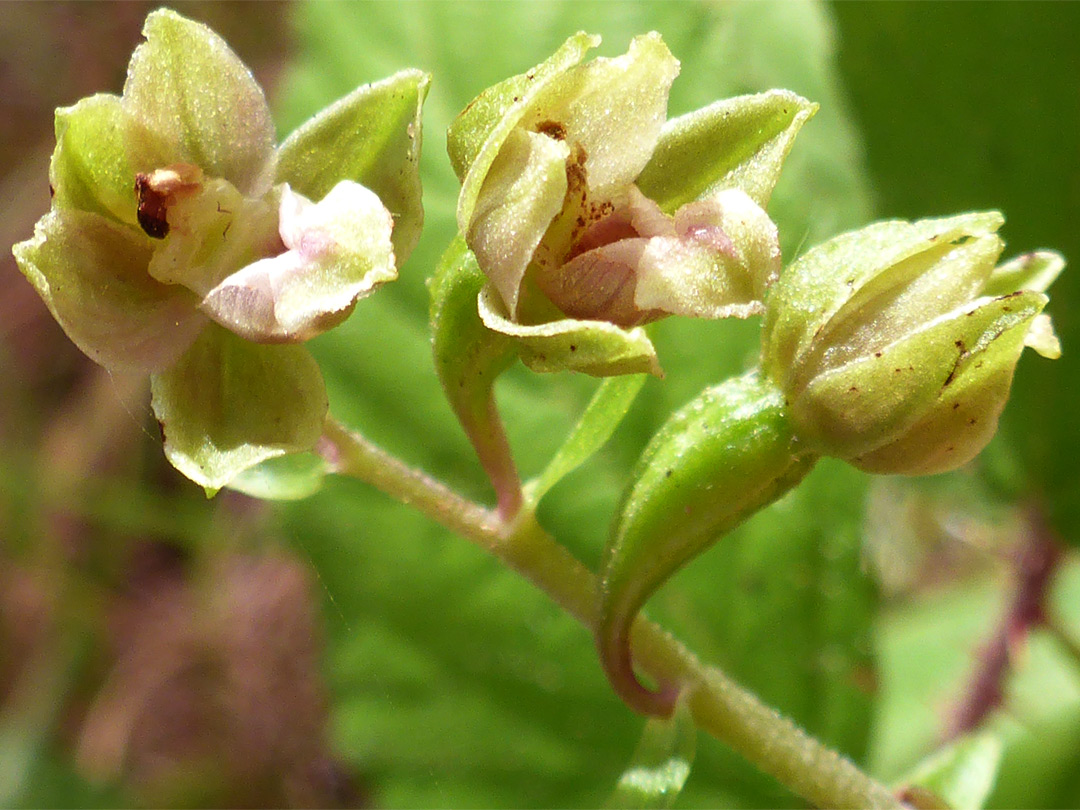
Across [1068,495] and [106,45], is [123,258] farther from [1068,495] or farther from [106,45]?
[106,45]

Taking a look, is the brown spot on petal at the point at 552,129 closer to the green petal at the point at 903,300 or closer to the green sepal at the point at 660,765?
the green petal at the point at 903,300

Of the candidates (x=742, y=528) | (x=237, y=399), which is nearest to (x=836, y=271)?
(x=237, y=399)

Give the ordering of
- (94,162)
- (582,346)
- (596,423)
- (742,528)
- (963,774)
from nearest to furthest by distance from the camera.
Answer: (582,346) < (94,162) < (596,423) < (963,774) < (742,528)

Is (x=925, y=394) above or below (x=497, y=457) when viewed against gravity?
above

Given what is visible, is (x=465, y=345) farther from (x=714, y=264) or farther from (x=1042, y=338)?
(x=1042, y=338)

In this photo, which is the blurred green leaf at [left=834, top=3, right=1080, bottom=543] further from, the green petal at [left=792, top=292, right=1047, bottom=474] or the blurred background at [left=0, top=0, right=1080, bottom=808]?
the green petal at [left=792, top=292, right=1047, bottom=474]

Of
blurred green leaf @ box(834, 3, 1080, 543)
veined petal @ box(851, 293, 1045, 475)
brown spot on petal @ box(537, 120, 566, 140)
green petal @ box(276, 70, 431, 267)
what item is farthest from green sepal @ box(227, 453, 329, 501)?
blurred green leaf @ box(834, 3, 1080, 543)
